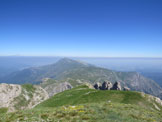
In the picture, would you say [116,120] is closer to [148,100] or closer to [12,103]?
[148,100]

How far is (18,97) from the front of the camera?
163m

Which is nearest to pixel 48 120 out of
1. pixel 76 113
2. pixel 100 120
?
pixel 76 113

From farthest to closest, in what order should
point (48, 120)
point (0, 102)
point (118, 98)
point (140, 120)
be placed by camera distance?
point (0, 102) → point (118, 98) → point (140, 120) → point (48, 120)

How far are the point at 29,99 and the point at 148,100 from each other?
177 m

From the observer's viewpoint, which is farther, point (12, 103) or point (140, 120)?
point (12, 103)

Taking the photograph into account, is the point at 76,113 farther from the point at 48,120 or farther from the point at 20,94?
the point at 20,94

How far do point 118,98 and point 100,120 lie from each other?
3102 centimetres

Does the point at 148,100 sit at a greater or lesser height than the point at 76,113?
lesser

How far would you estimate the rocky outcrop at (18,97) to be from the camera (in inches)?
5818

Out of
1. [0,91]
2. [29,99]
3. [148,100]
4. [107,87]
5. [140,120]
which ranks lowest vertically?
[29,99]

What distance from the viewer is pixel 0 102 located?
468 ft

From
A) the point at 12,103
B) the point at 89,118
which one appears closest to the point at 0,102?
the point at 12,103

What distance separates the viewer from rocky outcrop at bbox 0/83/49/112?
485ft

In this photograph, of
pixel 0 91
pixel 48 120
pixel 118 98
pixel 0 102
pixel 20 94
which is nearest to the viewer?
pixel 48 120
